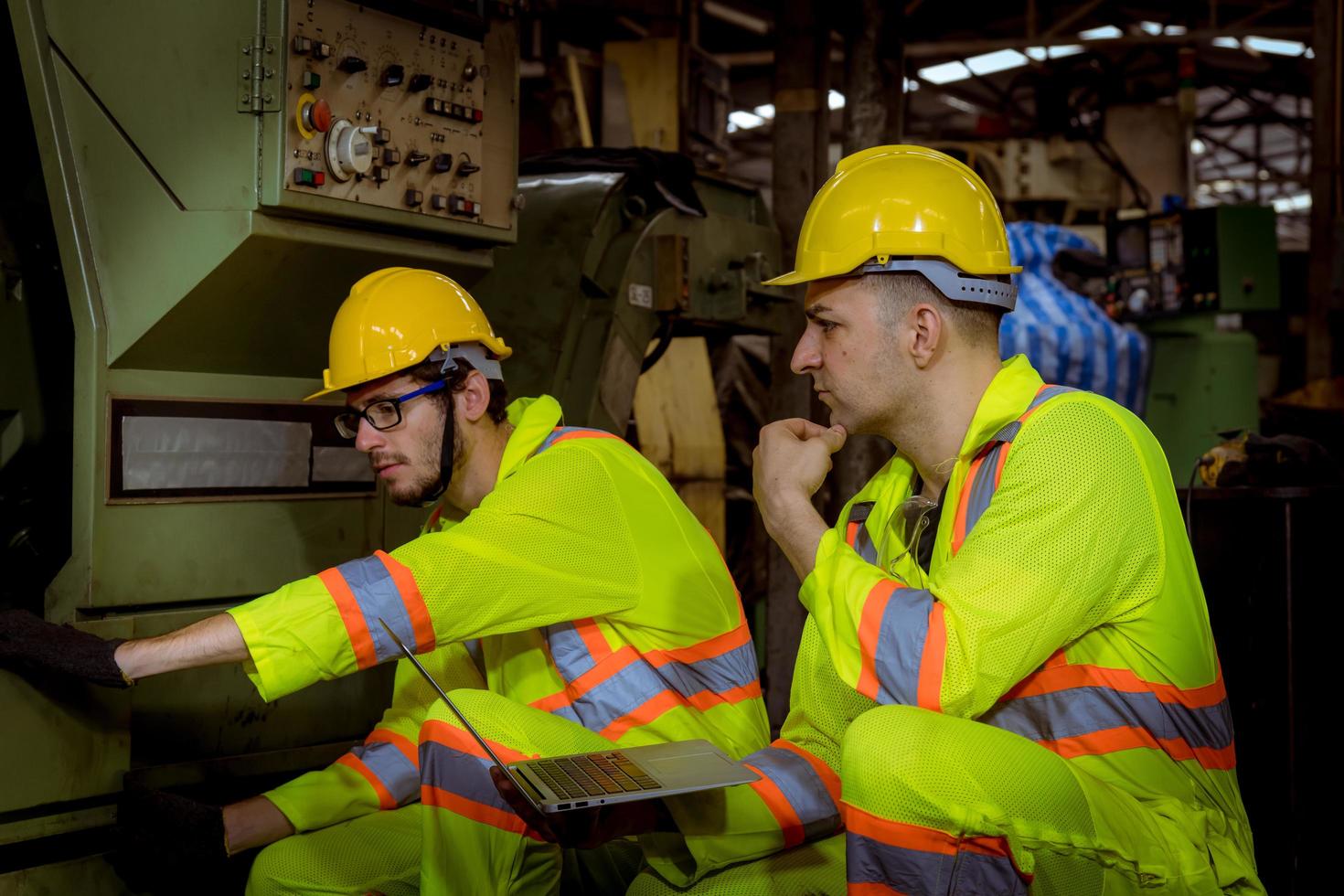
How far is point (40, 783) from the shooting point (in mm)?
2189

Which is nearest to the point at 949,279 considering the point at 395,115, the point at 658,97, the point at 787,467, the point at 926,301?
the point at 926,301

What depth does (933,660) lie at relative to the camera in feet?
5.01

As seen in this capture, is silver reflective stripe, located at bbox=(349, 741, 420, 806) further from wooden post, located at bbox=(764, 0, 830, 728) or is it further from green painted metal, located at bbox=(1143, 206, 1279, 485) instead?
green painted metal, located at bbox=(1143, 206, 1279, 485)

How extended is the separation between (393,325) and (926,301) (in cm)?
95

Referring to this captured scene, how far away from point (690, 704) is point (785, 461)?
57 centimetres

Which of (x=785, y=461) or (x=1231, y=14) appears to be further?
(x=1231, y=14)

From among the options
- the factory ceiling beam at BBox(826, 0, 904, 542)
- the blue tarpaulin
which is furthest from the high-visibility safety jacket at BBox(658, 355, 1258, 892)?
the blue tarpaulin

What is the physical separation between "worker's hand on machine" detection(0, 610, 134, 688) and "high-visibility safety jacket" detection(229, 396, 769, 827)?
0.82 feet

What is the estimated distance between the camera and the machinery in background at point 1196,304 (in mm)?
4707

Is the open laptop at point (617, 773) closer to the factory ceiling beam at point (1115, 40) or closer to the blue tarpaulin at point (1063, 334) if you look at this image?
the blue tarpaulin at point (1063, 334)

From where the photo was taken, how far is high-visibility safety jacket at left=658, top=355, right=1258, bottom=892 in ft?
5.01

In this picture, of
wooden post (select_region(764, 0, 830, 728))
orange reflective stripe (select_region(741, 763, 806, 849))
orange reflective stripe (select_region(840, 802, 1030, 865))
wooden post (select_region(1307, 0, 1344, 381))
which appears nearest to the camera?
orange reflective stripe (select_region(840, 802, 1030, 865))

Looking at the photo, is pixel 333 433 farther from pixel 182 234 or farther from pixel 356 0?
pixel 356 0

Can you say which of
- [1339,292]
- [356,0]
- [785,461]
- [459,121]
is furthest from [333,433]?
[1339,292]
